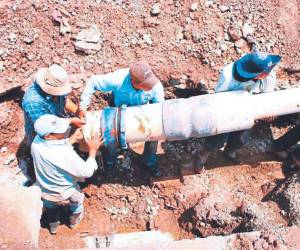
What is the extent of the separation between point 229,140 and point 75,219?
98.0 inches

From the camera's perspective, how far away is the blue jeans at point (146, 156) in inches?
245

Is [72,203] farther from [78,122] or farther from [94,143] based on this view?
[78,122]

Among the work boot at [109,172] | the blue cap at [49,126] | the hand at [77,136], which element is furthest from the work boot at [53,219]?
the blue cap at [49,126]

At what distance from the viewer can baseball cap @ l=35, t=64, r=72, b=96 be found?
196 inches

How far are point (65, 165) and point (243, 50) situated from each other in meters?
3.47

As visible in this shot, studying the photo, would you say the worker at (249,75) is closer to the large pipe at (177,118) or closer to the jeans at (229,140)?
the jeans at (229,140)

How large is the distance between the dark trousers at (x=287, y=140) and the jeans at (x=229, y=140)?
0.46 metres

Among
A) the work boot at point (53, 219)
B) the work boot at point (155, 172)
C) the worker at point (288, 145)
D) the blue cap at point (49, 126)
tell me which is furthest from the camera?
the work boot at point (155, 172)

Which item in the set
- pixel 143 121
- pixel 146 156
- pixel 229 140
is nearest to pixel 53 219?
pixel 146 156

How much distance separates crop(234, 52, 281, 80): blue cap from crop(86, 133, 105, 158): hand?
1.81 meters

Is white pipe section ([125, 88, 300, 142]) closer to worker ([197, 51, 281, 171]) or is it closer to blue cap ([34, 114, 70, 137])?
worker ([197, 51, 281, 171])

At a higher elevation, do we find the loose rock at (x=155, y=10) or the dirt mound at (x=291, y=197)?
the loose rock at (x=155, y=10)

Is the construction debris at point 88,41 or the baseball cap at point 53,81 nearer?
the baseball cap at point 53,81

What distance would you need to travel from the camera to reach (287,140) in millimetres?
6488
